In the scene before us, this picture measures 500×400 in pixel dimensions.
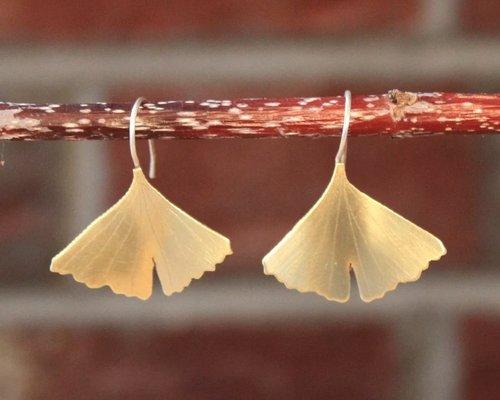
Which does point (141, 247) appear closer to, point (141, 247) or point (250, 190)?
point (141, 247)

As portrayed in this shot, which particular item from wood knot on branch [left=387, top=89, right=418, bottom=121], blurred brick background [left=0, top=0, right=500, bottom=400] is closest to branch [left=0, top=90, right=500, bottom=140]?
wood knot on branch [left=387, top=89, right=418, bottom=121]

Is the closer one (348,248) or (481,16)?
(348,248)

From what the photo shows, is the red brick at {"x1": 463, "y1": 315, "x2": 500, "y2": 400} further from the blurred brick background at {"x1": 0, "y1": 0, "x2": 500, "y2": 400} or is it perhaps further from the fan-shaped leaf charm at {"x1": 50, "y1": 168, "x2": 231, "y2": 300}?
the fan-shaped leaf charm at {"x1": 50, "y1": 168, "x2": 231, "y2": 300}

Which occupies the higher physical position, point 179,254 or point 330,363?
point 179,254

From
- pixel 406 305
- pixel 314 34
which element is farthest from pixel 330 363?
pixel 314 34

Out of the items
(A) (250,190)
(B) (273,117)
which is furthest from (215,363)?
(B) (273,117)

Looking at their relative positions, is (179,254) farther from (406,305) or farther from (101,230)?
(406,305)
